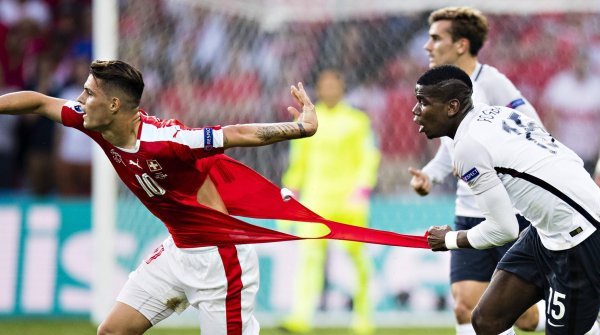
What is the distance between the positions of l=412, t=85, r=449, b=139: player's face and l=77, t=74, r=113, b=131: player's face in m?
1.68

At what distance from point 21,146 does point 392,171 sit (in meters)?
4.67

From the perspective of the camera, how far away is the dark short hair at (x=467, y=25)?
25.2 ft

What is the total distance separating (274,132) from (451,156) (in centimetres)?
166

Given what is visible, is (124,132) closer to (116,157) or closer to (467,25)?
(116,157)

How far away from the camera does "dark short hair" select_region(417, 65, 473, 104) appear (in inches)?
232

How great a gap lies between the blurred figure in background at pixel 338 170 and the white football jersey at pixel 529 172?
5388 millimetres

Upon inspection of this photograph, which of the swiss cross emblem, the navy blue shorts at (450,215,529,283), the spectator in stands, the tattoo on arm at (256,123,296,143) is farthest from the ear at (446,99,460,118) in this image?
the spectator in stands

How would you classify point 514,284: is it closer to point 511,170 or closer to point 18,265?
point 511,170

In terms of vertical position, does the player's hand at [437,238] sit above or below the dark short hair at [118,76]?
below

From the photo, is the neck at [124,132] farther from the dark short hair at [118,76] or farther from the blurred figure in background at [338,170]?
the blurred figure in background at [338,170]

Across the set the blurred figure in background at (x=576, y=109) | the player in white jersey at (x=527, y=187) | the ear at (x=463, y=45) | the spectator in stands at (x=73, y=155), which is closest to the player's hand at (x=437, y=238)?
the player in white jersey at (x=527, y=187)

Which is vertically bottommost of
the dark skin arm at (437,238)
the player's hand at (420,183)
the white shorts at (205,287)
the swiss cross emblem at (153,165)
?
the white shorts at (205,287)

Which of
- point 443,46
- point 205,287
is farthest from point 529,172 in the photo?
point 443,46

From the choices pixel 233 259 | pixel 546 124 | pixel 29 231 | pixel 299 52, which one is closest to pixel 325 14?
pixel 299 52
